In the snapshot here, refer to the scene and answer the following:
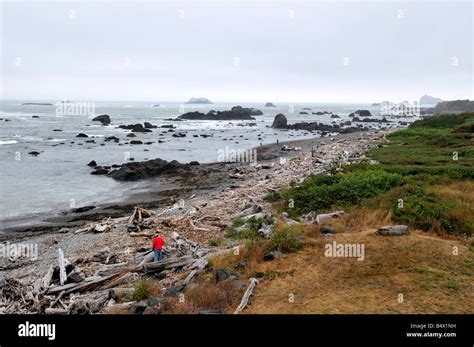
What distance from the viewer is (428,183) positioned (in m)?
18.4

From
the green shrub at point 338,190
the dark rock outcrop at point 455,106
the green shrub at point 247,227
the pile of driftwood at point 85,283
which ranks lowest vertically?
the pile of driftwood at point 85,283

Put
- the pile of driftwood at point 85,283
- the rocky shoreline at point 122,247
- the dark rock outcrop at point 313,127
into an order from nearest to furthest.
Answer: the pile of driftwood at point 85,283
the rocky shoreline at point 122,247
the dark rock outcrop at point 313,127

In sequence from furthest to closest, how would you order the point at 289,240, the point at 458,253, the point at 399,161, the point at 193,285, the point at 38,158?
the point at 38,158, the point at 399,161, the point at 289,240, the point at 458,253, the point at 193,285

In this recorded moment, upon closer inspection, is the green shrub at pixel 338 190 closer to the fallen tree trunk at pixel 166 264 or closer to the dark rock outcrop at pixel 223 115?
the fallen tree trunk at pixel 166 264

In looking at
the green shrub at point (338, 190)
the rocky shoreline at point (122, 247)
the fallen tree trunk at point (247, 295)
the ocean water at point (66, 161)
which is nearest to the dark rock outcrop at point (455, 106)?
the ocean water at point (66, 161)

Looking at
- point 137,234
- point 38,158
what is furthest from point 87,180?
point 137,234

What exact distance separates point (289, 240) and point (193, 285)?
3.65 meters

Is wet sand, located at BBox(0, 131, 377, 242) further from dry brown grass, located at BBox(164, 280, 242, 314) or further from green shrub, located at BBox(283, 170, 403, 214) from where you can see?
dry brown grass, located at BBox(164, 280, 242, 314)

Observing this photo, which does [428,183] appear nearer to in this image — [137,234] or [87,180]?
[137,234]

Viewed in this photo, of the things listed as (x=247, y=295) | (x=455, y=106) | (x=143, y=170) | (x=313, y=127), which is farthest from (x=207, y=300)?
(x=455, y=106)

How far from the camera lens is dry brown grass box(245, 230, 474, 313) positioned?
8.39 metres

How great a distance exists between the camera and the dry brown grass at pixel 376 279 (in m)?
8.39

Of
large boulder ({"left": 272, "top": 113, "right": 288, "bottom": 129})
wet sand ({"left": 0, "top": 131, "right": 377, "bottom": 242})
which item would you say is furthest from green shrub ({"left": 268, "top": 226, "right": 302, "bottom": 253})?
large boulder ({"left": 272, "top": 113, "right": 288, "bottom": 129})
